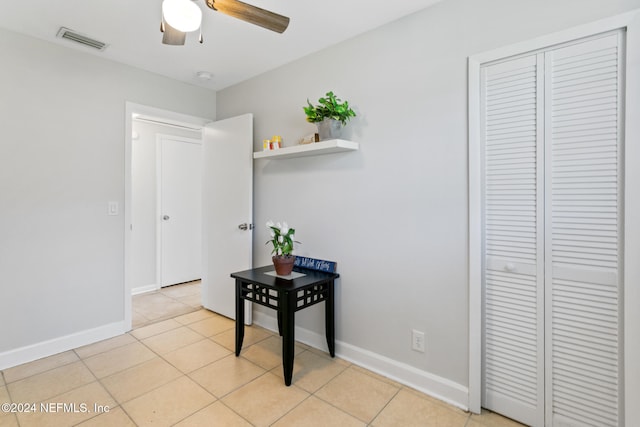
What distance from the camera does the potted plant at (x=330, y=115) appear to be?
2.18 metres

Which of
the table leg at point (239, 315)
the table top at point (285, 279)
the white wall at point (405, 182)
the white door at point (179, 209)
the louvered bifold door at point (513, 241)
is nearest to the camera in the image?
the louvered bifold door at point (513, 241)

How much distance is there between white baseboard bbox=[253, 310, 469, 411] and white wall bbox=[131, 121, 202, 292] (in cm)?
246

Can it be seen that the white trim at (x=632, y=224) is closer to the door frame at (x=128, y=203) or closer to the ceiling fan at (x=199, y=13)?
the ceiling fan at (x=199, y=13)

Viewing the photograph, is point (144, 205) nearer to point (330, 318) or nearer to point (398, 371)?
point (330, 318)

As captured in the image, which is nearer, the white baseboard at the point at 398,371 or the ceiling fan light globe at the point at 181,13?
the ceiling fan light globe at the point at 181,13

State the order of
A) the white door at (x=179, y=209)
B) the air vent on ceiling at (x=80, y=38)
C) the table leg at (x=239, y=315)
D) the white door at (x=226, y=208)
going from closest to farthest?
the air vent on ceiling at (x=80, y=38) < the table leg at (x=239, y=315) < the white door at (x=226, y=208) < the white door at (x=179, y=209)

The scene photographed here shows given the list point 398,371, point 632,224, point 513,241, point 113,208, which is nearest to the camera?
point 632,224

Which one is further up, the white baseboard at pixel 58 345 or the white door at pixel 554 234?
the white door at pixel 554 234

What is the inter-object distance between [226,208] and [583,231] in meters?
2.77

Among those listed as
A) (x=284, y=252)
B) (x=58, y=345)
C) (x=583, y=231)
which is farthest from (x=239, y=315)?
(x=583, y=231)

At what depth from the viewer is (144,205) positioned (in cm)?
407

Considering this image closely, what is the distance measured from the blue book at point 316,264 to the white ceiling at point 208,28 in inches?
65.9

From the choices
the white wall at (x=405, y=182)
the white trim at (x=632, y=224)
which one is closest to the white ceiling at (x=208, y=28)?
the white wall at (x=405, y=182)

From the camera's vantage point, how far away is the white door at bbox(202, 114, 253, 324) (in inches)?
119
